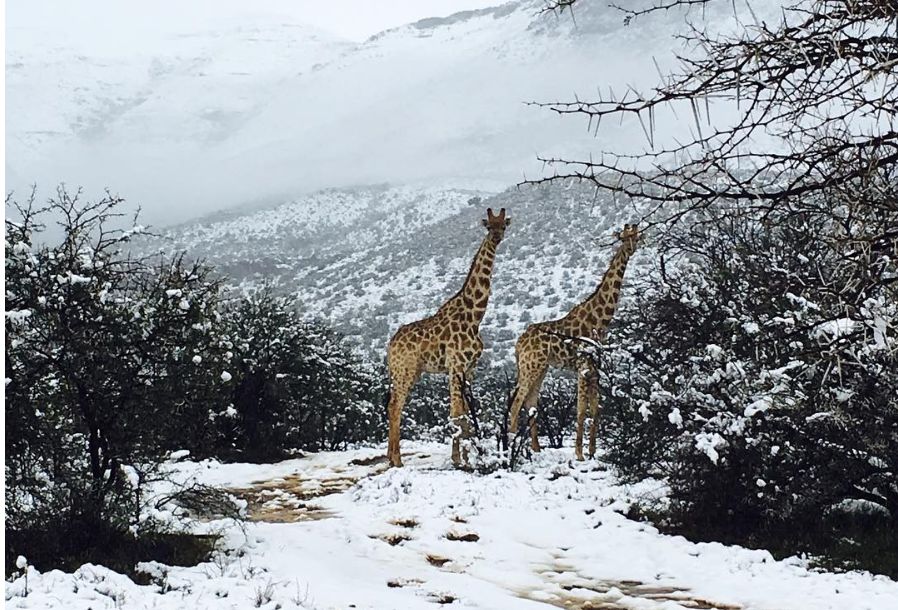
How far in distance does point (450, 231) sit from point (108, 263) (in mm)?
57392

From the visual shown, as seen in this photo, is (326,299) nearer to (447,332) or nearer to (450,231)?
(450,231)

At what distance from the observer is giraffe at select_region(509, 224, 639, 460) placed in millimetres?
12875

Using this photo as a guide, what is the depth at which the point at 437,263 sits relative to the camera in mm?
56562

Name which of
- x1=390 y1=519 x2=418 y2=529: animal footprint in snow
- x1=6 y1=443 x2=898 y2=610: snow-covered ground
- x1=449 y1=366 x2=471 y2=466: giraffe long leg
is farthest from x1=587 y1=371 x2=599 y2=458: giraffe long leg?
x1=390 y1=519 x2=418 y2=529: animal footprint in snow

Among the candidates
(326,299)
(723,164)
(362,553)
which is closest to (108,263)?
(362,553)

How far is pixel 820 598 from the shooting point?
20.3 ft

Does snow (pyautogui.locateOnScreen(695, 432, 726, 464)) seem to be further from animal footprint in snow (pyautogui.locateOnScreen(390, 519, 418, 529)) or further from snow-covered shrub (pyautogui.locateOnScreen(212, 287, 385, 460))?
snow-covered shrub (pyautogui.locateOnScreen(212, 287, 385, 460))

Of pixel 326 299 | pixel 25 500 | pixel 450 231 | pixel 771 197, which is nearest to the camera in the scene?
pixel 771 197

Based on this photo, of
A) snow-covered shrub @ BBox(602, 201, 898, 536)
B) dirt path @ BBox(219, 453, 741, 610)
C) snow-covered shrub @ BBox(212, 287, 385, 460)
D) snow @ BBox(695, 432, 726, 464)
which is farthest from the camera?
snow-covered shrub @ BBox(212, 287, 385, 460)

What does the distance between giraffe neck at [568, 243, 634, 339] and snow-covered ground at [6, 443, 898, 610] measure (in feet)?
9.31

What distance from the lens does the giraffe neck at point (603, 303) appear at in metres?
13.3

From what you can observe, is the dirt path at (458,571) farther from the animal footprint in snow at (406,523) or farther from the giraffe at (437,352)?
the giraffe at (437,352)

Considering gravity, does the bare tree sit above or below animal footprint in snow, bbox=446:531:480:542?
above

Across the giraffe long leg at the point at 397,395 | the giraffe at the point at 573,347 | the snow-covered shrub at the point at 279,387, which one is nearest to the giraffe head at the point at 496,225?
the giraffe at the point at 573,347
